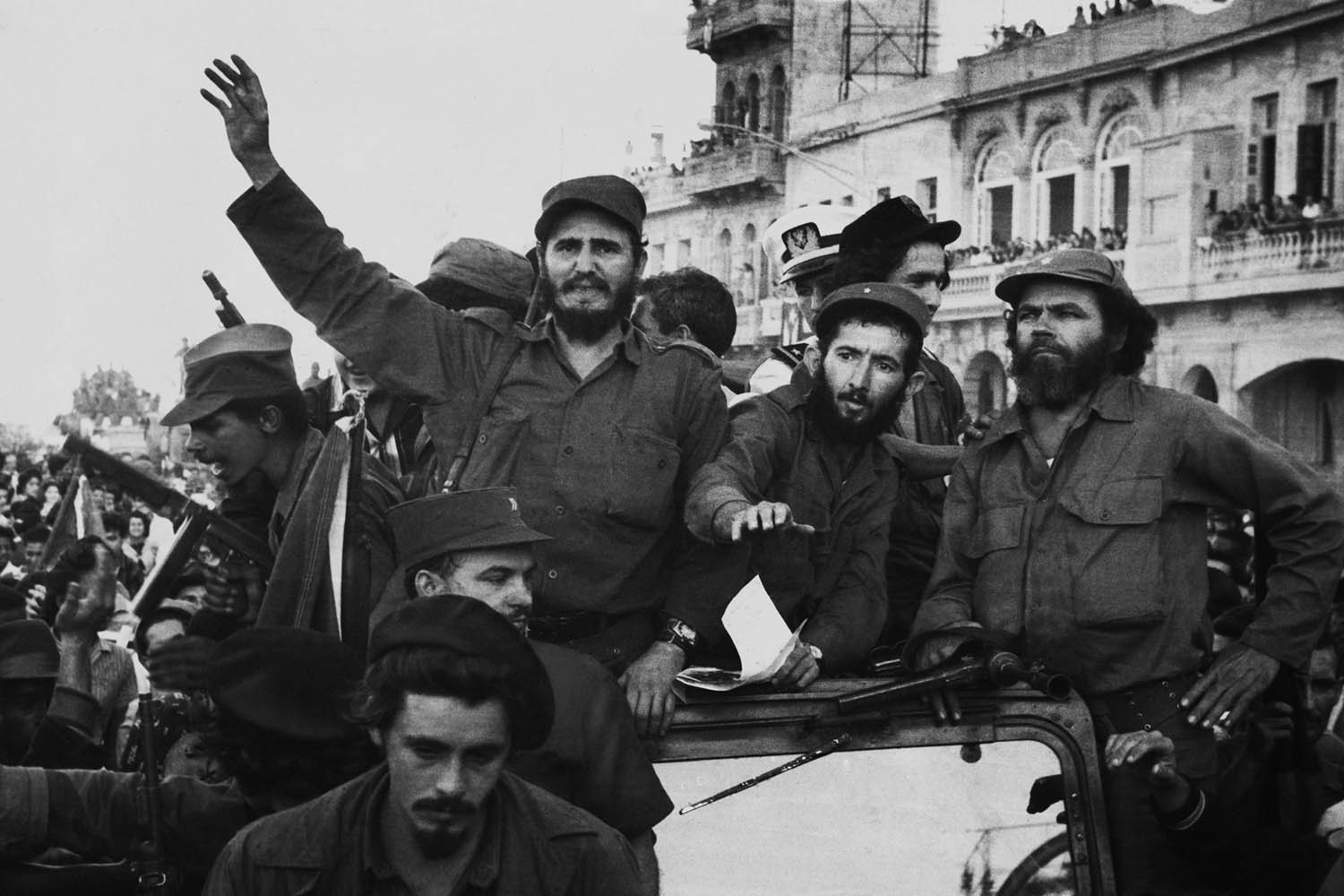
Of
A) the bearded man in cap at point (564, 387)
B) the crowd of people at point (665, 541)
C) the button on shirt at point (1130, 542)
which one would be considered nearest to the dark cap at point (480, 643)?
the crowd of people at point (665, 541)

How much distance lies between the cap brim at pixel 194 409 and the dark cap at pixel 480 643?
1.60 metres

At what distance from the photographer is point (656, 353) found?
5.05m

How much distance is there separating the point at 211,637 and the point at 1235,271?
2736cm

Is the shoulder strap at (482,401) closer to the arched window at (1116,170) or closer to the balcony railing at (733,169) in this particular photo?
the arched window at (1116,170)

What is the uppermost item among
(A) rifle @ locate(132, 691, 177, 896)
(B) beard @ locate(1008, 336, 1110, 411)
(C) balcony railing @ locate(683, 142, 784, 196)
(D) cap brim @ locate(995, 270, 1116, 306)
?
(C) balcony railing @ locate(683, 142, 784, 196)

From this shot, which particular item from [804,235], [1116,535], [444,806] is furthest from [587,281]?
[804,235]

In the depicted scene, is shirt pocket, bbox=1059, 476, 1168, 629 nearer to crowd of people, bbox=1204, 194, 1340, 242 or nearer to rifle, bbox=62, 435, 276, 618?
rifle, bbox=62, 435, 276, 618

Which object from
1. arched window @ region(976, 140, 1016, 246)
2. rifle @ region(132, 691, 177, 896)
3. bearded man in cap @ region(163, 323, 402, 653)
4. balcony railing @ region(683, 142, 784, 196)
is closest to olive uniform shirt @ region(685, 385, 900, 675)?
bearded man in cap @ region(163, 323, 402, 653)

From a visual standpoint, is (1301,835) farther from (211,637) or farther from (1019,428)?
(211,637)

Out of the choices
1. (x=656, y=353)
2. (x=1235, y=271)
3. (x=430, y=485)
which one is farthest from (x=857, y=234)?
(x=1235, y=271)

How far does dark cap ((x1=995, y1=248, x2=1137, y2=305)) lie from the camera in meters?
4.94

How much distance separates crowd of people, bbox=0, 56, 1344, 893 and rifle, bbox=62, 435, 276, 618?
2 cm

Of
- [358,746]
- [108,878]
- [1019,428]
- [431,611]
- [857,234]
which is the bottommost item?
[108,878]

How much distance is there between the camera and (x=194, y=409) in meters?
4.93
